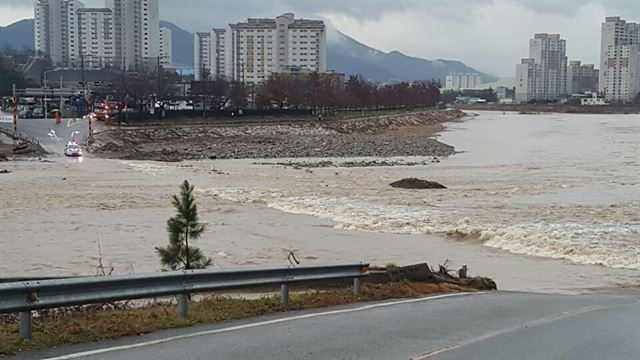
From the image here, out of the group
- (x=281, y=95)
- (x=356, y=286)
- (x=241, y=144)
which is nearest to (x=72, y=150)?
(x=241, y=144)

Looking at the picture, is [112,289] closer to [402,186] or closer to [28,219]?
[28,219]

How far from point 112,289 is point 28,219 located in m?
20.6

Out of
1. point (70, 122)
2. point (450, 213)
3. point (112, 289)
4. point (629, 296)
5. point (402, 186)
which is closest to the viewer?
point (112, 289)

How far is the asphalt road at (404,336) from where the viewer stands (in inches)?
310

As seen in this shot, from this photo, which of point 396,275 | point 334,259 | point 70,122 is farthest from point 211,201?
point 70,122

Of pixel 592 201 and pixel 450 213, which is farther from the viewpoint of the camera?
pixel 592 201

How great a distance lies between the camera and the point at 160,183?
4241 centimetres

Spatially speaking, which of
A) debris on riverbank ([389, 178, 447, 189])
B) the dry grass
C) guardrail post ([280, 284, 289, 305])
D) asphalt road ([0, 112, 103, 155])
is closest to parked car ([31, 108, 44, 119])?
asphalt road ([0, 112, 103, 155])

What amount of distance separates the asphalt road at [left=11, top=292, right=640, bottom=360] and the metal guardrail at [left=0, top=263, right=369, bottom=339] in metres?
0.52

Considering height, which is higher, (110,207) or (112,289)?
(112,289)

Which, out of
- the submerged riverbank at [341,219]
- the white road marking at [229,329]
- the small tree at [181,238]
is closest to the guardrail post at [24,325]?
the white road marking at [229,329]

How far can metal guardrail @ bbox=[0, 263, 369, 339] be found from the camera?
7.76 m

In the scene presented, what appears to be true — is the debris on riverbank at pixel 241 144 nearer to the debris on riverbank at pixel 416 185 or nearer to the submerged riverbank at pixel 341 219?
the submerged riverbank at pixel 341 219

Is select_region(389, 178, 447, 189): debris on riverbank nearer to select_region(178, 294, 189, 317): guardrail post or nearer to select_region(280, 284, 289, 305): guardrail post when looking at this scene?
select_region(280, 284, 289, 305): guardrail post
